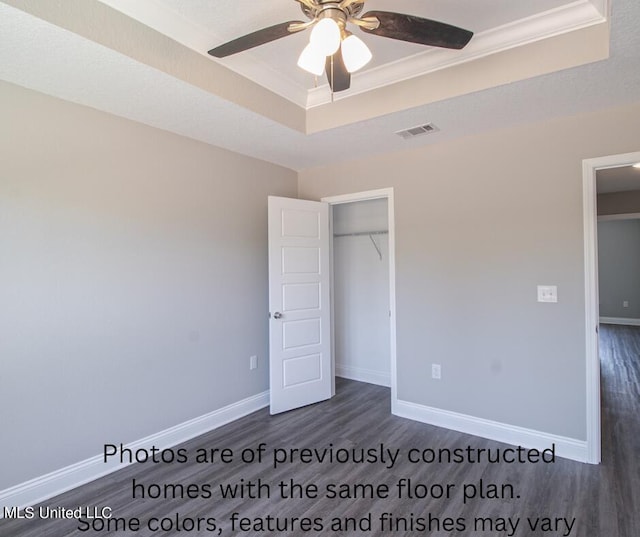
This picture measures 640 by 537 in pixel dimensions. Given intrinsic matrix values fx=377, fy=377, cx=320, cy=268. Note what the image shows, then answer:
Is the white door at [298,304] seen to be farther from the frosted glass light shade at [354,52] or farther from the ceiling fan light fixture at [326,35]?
the ceiling fan light fixture at [326,35]

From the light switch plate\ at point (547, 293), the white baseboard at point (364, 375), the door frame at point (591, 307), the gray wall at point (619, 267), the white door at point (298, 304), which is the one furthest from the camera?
the gray wall at point (619, 267)

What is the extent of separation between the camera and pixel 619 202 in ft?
20.2

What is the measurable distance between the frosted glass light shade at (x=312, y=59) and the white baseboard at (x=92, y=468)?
2759 mm

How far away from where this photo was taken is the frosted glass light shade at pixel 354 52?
1.76 metres

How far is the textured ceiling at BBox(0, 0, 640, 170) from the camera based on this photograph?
184cm

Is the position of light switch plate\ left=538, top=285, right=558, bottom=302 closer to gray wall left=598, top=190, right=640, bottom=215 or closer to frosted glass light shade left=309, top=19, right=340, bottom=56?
frosted glass light shade left=309, top=19, right=340, bottom=56

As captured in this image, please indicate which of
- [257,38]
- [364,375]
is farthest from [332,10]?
[364,375]

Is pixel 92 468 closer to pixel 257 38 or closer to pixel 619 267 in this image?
pixel 257 38

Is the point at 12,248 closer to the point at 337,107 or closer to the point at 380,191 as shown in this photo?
the point at 337,107

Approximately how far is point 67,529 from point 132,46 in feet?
8.55

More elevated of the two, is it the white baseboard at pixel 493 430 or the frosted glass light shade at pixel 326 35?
the frosted glass light shade at pixel 326 35

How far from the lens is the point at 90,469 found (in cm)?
249

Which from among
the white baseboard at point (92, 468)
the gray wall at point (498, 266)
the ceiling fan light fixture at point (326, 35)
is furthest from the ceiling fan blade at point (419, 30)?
the white baseboard at point (92, 468)

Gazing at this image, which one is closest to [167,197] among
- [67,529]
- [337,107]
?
[337,107]
